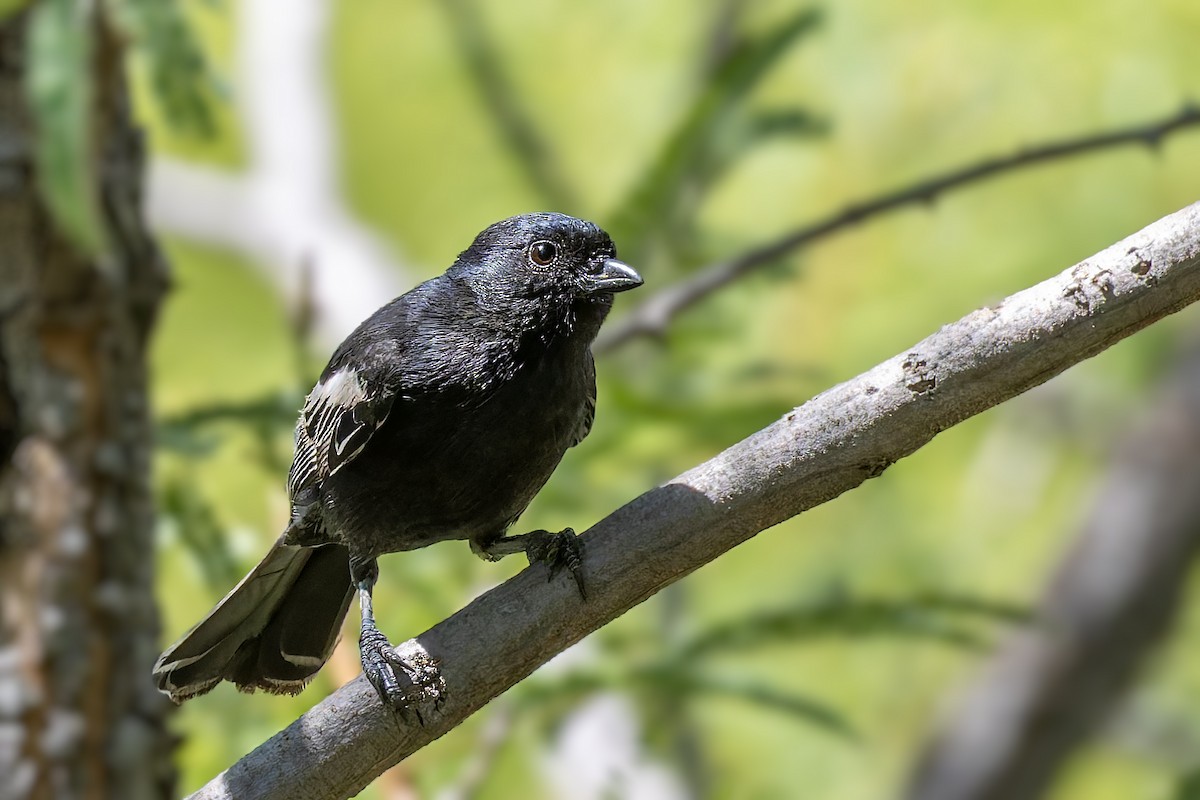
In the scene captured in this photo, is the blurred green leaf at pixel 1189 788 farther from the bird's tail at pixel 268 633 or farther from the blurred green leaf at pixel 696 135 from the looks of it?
the bird's tail at pixel 268 633

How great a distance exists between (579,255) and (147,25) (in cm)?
137

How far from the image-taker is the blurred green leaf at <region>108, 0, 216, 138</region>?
3.88m

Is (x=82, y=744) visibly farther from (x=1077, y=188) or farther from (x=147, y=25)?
(x=1077, y=188)

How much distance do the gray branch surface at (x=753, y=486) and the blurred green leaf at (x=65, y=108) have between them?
123 centimetres

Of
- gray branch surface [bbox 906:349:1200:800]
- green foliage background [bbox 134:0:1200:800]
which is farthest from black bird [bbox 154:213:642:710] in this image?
gray branch surface [bbox 906:349:1200:800]

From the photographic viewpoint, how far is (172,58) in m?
4.04

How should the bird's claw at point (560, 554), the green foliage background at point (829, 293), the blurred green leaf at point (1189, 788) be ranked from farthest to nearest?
the green foliage background at point (829, 293)
the blurred green leaf at point (1189, 788)
the bird's claw at point (560, 554)

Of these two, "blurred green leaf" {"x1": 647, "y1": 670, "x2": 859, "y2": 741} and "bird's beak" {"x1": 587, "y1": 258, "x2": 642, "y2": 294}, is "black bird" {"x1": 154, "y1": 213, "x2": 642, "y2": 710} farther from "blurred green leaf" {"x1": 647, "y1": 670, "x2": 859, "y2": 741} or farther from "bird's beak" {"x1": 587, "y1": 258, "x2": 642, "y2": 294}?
"blurred green leaf" {"x1": 647, "y1": 670, "x2": 859, "y2": 741}

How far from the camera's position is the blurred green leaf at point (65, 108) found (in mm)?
3121

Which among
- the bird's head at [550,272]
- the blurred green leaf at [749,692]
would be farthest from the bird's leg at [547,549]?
the blurred green leaf at [749,692]

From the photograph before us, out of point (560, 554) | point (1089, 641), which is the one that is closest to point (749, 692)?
point (560, 554)

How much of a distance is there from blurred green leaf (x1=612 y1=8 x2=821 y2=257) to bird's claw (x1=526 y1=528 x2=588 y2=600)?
1.61 meters

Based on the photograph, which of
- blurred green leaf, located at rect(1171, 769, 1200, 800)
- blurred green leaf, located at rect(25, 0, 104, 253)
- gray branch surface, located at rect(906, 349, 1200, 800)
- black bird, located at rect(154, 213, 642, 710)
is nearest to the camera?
blurred green leaf, located at rect(25, 0, 104, 253)

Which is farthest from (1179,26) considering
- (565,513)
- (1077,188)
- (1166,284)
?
(1166,284)
